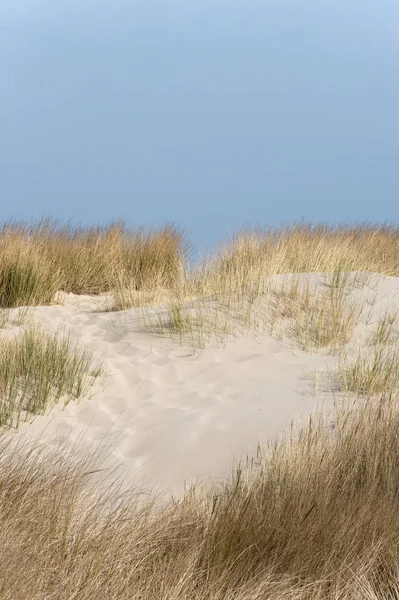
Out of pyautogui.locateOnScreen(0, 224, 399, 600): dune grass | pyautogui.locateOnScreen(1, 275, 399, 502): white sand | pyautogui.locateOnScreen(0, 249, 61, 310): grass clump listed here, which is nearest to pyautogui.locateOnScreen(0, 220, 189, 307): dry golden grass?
pyautogui.locateOnScreen(0, 249, 61, 310): grass clump

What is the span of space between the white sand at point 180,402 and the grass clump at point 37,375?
118 mm

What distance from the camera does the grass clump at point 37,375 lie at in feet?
15.9

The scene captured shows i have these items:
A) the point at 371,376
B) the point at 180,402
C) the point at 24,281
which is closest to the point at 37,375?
the point at 180,402

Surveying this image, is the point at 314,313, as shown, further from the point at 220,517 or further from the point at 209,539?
the point at 209,539

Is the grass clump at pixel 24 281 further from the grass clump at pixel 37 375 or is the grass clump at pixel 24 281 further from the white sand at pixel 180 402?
the grass clump at pixel 37 375

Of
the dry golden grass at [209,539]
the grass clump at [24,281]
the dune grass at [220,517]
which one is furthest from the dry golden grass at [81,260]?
the dry golden grass at [209,539]

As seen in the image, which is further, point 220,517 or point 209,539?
point 220,517

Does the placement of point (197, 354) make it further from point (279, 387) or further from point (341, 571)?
point (341, 571)

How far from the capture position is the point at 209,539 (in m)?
2.50

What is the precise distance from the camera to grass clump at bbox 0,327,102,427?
484 cm

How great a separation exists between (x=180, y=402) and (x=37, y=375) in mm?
1036

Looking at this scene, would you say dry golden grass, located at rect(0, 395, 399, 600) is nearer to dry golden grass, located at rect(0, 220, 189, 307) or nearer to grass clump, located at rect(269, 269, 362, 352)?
grass clump, located at rect(269, 269, 362, 352)

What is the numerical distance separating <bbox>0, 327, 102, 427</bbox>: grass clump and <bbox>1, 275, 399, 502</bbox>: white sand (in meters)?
0.12

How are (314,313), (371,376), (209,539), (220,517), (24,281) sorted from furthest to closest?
(24,281)
(314,313)
(371,376)
(220,517)
(209,539)
